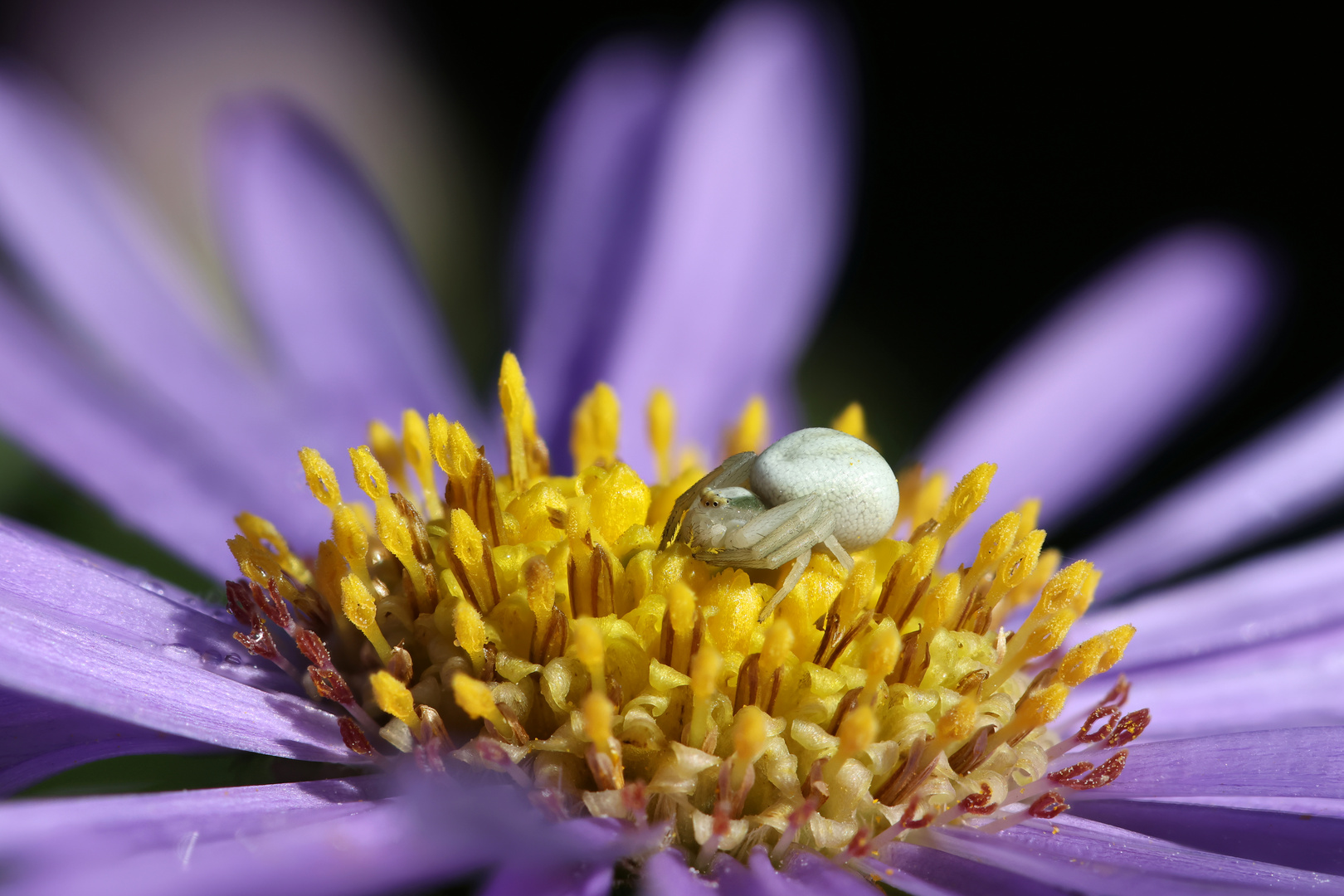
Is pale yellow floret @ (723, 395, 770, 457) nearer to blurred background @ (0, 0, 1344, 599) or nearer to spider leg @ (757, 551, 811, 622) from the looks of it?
spider leg @ (757, 551, 811, 622)

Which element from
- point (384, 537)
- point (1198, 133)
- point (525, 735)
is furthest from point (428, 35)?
point (525, 735)

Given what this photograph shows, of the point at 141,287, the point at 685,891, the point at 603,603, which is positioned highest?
the point at 141,287

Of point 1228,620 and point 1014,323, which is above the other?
point 1014,323

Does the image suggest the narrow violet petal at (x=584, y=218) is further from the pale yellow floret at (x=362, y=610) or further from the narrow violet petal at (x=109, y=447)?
the pale yellow floret at (x=362, y=610)

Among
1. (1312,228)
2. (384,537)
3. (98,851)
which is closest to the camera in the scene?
(98,851)

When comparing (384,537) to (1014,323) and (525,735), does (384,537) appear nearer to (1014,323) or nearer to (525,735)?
(525,735)

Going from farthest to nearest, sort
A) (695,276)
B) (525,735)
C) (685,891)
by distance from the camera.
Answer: (695,276) < (525,735) < (685,891)
